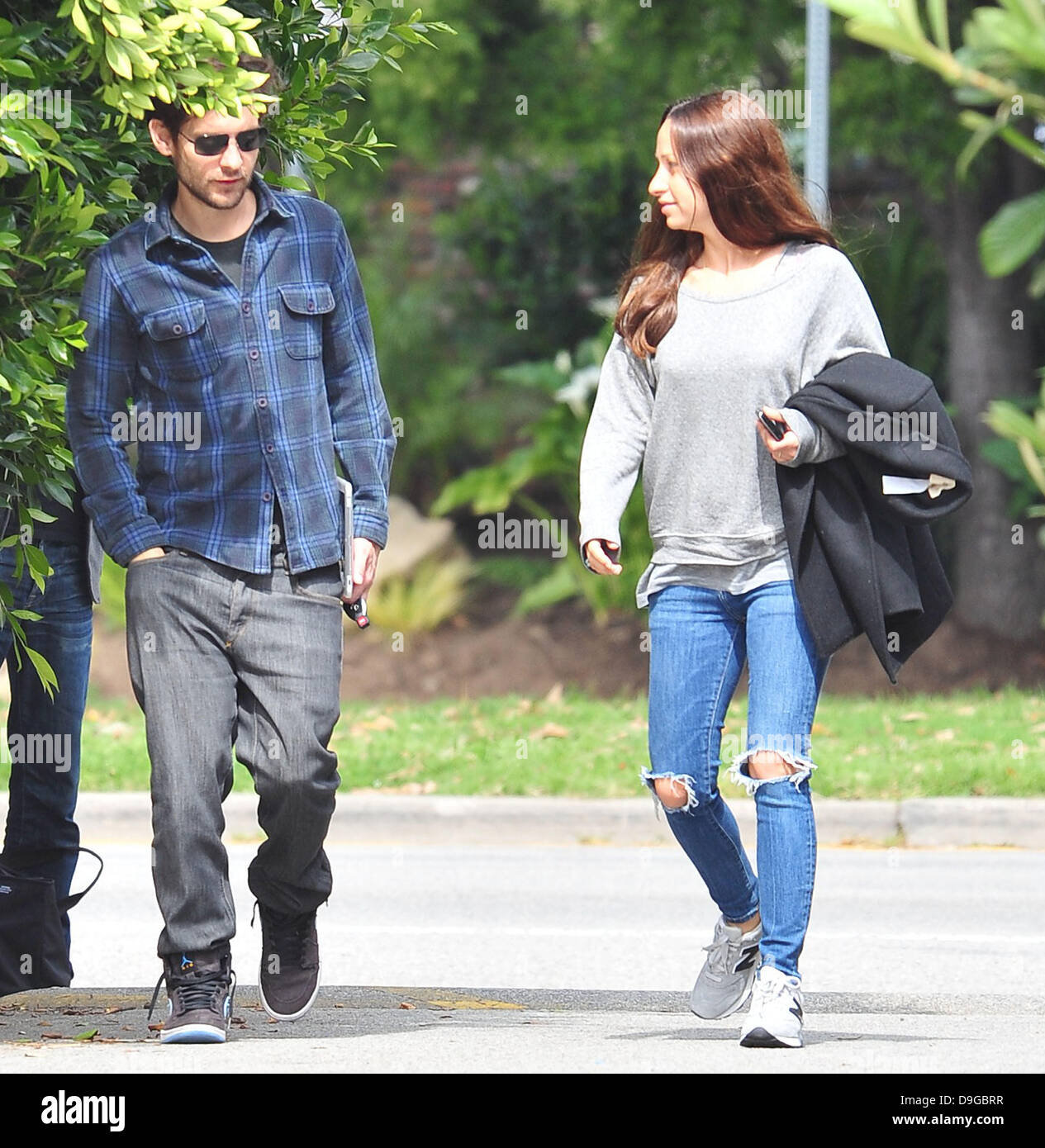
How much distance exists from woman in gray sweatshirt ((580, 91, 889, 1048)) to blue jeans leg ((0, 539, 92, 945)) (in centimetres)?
114

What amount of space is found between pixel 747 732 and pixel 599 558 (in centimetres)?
47

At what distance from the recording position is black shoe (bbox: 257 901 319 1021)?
12.8ft

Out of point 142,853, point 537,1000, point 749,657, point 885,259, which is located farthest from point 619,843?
point 885,259

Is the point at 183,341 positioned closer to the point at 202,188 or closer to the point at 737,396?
the point at 202,188

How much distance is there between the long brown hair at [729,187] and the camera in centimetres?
383

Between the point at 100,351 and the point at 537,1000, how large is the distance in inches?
81.3

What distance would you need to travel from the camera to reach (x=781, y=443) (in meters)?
3.64

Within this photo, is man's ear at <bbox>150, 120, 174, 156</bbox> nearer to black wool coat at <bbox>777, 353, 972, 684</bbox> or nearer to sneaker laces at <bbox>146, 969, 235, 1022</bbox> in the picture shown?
black wool coat at <bbox>777, 353, 972, 684</bbox>

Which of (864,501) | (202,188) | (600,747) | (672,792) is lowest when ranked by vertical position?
(600,747)

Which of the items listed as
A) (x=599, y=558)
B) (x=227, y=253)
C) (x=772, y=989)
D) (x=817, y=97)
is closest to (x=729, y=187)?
(x=599, y=558)

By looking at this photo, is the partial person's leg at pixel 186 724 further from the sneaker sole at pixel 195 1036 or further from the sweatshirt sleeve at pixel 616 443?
the sweatshirt sleeve at pixel 616 443

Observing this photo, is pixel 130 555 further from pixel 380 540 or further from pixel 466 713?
pixel 466 713

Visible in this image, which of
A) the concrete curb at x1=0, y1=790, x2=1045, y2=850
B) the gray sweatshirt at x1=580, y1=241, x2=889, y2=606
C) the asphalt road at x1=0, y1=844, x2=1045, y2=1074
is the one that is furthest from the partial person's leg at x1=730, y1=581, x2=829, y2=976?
the concrete curb at x1=0, y1=790, x2=1045, y2=850

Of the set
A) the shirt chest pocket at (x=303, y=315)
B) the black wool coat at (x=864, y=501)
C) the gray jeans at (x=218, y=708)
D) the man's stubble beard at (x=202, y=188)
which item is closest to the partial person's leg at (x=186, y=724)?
the gray jeans at (x=218, y=708)
